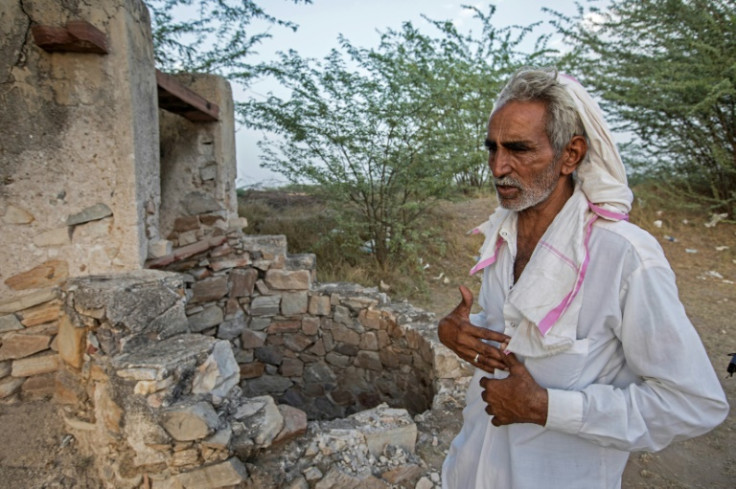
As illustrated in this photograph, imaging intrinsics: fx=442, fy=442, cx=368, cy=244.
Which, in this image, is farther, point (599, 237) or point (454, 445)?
point (454, 445)

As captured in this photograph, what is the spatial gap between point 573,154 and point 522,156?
134 mm

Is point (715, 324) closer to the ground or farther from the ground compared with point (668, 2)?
closer to the ground

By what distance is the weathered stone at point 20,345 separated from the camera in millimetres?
2297

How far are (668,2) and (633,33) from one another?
61 centimetres

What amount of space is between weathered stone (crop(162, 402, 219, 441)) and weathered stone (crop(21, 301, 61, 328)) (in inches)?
37.9

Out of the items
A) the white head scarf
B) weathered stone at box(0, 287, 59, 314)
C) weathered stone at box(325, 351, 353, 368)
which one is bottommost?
weathered stone at box(325, 351, 353, 368)

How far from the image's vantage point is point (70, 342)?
7.44 ft

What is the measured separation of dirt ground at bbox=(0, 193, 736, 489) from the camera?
221 cm

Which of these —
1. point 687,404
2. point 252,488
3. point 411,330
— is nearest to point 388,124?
point 411,330

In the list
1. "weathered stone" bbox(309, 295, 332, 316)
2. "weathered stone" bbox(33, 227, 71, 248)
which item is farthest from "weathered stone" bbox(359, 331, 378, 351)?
"weathered stone" bbox(33, 227, 71, 248)

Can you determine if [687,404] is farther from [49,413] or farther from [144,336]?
[49,413]

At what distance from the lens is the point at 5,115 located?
7.09ft

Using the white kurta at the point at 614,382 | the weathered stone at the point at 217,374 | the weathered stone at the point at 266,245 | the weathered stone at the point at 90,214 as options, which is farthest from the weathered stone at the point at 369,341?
the white kurta at the point at 614,382

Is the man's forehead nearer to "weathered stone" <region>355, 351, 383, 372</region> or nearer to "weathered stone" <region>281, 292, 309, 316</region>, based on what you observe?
"weathered stone" <region>355, 351, 383, 372</region>
